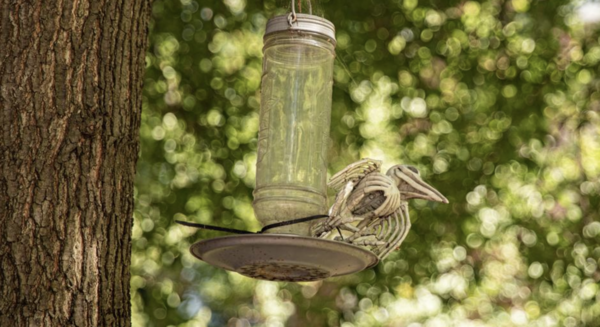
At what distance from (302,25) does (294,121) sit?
0.30 m

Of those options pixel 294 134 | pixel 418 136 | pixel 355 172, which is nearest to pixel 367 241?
pixel 355 172

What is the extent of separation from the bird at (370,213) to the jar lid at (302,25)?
39 centimetres

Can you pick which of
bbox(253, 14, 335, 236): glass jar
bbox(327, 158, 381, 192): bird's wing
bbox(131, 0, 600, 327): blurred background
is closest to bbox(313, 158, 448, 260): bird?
bbox(327, 158, 381, 192): bird's wing

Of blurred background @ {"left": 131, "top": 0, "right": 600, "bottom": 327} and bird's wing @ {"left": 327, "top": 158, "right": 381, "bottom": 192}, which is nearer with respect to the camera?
bird's wing @ {"left": 327, "top": 158, "right": 381, "bottom": 192}

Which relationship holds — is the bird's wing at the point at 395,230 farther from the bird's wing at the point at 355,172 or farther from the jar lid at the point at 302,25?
the jar lid at the point at 302,25

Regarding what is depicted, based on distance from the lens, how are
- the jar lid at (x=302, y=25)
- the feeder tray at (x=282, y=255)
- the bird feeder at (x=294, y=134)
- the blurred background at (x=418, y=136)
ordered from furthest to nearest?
the blurred background at (x=418, y=136) < the jar lid at (x=302, y=25) < the bird feeder at (x=294, y=134) < the feeder tray at (x=282, y=255)

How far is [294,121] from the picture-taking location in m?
2.74

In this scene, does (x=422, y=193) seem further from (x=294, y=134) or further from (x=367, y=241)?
(x=294, y=134)

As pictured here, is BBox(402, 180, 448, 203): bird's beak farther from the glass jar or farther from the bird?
the glass jar

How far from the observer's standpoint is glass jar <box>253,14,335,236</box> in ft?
8.55

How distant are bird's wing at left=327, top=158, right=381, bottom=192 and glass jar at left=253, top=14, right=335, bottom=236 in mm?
97

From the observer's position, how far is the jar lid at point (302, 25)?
257 cm

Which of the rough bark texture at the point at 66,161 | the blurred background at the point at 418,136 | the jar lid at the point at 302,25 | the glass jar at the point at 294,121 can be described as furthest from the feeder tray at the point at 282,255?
the blurred background at the point at 418,136

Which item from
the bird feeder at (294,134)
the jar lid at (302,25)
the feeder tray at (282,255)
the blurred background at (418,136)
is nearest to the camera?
the feeder tray at (282,255)
